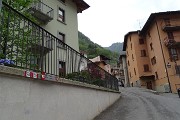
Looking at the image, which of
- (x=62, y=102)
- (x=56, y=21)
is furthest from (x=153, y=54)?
(x=62, y=102)

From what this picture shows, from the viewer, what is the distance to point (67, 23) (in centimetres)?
2248

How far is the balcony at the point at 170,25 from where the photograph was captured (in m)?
32.6

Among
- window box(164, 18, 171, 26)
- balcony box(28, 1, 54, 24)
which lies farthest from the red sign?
window box(164, 18, 171, 26)

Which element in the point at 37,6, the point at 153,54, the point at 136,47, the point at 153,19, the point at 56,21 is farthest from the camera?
the point at 136,47

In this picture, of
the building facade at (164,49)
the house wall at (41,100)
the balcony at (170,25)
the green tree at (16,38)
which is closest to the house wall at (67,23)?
the house wall at (41,100)

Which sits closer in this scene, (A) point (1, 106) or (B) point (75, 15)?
(A) point (1, 106)

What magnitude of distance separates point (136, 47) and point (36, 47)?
130ft

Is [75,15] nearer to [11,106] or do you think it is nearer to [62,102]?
[62,102]

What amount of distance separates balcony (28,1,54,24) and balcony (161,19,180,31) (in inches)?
797

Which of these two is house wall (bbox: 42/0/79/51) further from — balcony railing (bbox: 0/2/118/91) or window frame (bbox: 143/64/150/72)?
window frame (bbox: 143/64/150/72)

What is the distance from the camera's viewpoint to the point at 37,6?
1852cm

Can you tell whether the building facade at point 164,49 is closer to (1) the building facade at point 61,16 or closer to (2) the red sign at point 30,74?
(1) the building facade at point 61,16

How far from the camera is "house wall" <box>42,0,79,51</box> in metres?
20.2

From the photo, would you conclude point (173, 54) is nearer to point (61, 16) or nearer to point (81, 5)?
point (81, 5)
